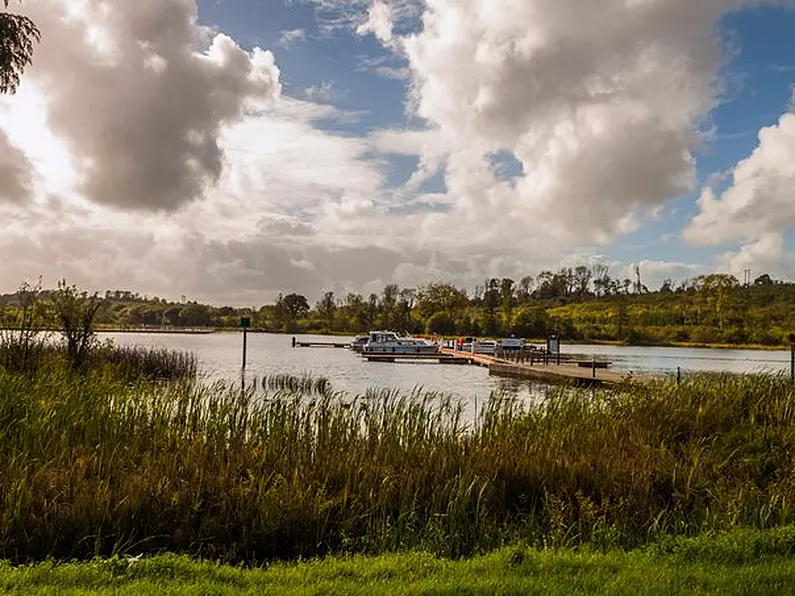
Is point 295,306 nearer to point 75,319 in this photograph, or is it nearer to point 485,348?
point 485,348

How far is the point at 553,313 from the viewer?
98125 mm

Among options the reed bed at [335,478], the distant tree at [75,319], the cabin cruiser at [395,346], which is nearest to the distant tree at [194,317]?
the cabin cruiser at [395,346]

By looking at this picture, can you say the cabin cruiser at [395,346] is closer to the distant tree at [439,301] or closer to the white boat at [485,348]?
the white boat at [485,348]

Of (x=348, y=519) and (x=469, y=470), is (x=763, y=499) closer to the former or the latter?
(x=469, y=470)

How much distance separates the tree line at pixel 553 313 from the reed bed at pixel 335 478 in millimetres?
60161

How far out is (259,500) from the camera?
621 centimetres

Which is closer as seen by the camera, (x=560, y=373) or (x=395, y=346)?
(x=560, y=373)

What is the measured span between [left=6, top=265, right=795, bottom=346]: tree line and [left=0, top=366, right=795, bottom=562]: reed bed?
197 feet

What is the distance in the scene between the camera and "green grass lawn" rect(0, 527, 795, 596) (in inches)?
169

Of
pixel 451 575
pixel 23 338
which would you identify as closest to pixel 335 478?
pixel 451 575

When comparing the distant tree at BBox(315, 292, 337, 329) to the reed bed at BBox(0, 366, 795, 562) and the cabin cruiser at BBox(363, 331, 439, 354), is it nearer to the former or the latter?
the cabin cruiser at BBox(363, 331, 439, 354)

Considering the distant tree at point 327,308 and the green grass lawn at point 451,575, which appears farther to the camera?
the distant tree at point 327,308

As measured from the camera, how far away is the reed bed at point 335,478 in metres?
5.85

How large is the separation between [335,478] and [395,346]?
1739 inches
